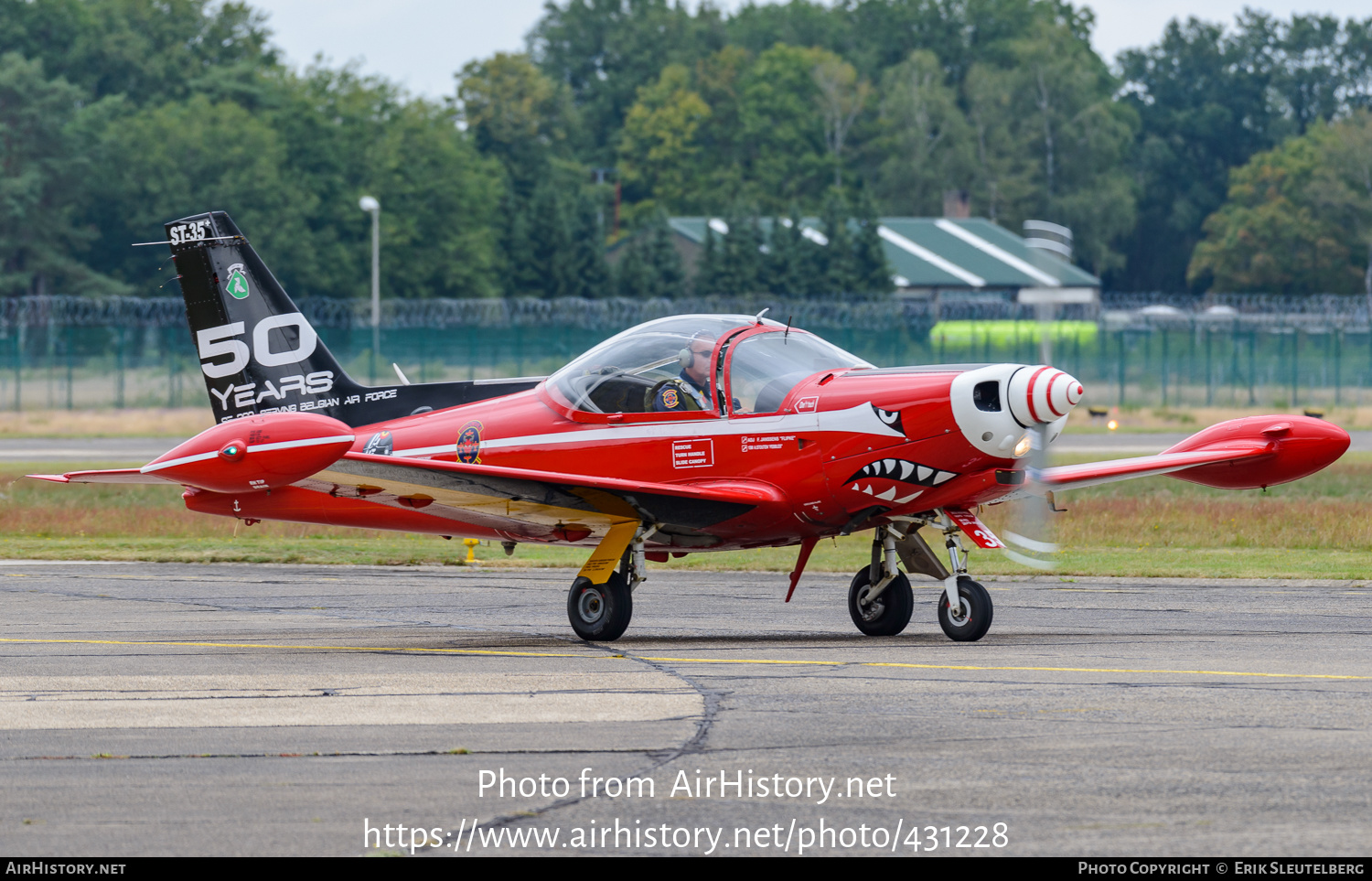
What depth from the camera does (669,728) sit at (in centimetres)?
952

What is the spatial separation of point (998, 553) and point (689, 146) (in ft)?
325

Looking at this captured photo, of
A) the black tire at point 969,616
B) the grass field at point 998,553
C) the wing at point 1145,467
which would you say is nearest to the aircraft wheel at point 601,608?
the black tire at point 969,616

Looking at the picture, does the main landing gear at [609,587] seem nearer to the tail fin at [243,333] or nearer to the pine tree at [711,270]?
the tail fin at [243,333]

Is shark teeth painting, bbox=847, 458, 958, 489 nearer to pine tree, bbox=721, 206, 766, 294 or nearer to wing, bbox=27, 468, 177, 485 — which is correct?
wing, bbox=27, 468, 177, 485

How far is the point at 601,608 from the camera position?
13.8m

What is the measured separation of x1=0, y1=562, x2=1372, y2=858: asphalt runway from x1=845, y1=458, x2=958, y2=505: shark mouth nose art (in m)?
1.16

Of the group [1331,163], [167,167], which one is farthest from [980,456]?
[1331,163]

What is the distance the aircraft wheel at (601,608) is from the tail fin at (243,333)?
366cm

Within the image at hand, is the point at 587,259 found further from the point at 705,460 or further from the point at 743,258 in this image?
the point at 705,460

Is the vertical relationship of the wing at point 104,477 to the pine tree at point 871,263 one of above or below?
below

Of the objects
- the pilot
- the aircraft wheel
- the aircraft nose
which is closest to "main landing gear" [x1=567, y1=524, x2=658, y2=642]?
the aircraft wheel

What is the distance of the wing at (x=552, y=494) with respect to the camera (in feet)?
43.0

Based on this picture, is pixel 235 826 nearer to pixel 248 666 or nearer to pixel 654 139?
pixel 248 666

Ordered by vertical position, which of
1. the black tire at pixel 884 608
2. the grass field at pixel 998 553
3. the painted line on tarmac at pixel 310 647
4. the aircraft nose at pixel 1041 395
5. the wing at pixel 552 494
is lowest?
the grass field at pixel 998 553
